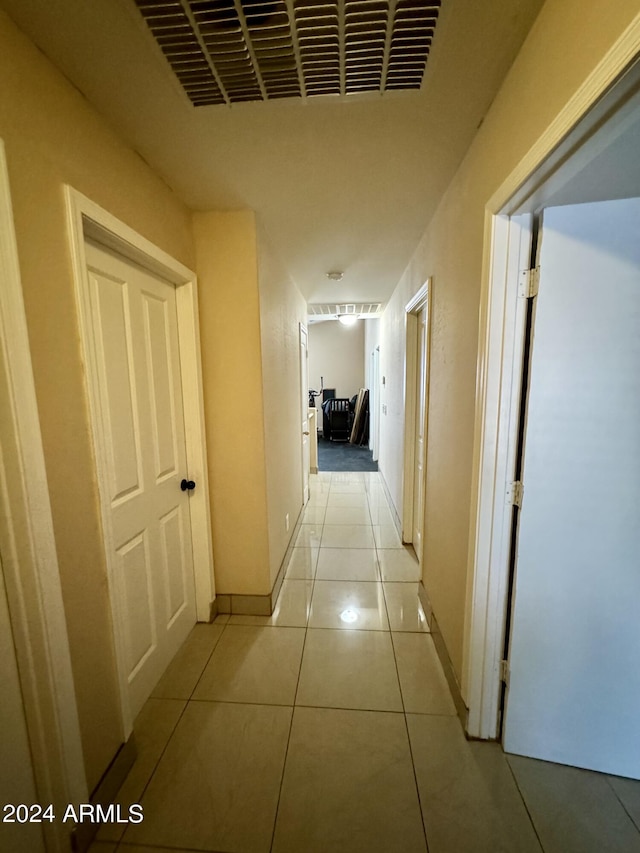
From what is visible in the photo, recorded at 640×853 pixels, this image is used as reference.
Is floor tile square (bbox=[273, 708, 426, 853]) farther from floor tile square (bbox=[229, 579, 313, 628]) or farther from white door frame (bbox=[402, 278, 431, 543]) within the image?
white door frame (bbox=[402, 278, 431, 543])

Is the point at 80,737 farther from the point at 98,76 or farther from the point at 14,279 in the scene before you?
the point at 98,76

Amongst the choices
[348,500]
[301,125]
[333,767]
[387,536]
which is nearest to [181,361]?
[301,125]

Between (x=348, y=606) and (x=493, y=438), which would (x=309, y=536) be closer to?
(x=348, y=606)

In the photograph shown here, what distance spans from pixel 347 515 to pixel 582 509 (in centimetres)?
262

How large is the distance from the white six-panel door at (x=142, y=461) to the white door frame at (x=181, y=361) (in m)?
0.03

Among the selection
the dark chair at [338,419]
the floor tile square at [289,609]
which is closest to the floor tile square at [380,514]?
the floor tile square at [289,609]

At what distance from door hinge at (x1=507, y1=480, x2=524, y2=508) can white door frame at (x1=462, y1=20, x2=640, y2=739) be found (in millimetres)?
15

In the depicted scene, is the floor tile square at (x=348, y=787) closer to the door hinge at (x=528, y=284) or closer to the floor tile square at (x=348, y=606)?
the floor tile square at (x=348, y=606)

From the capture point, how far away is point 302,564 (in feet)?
8.69

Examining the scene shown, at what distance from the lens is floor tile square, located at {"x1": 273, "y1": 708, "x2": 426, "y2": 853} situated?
3.43 ft

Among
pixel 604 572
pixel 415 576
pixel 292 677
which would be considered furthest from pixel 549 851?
pixel 415 576

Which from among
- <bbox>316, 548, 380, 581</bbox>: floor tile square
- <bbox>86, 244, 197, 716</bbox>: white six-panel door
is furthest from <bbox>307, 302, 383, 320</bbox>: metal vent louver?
<bbox>316, 548, 380, 581</bbox>: floor tile square

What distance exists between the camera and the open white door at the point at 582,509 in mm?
1044

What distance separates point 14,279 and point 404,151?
1.47 m
